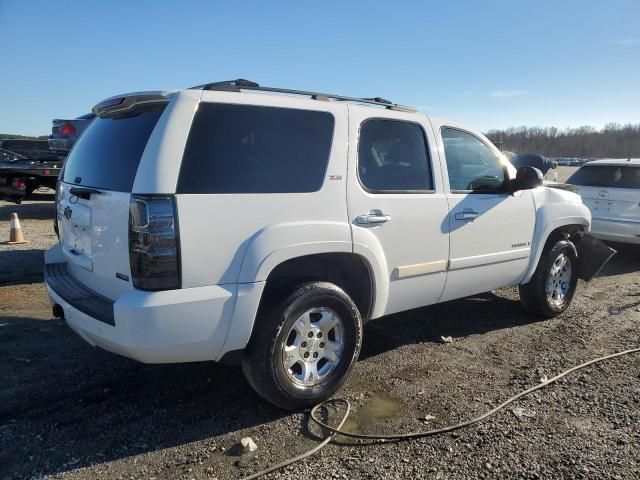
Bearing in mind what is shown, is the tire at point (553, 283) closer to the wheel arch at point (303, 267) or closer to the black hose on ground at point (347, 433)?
the black hose on ground at point (347, 433)

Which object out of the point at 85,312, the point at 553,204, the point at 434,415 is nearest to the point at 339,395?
the point at 434,415

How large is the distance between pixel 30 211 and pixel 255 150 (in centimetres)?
1310

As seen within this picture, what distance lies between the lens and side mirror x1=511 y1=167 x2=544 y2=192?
449 cm

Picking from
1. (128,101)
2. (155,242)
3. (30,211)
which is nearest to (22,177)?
(30,211)

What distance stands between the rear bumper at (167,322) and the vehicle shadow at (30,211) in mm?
10138

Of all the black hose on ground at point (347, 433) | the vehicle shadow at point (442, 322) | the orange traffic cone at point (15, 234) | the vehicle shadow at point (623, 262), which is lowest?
the vehicle shadow at point (623, 262)

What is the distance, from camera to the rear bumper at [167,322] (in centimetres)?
270

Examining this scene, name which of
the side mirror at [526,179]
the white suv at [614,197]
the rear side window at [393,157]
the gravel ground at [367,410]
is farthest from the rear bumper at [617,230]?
the rear side window at [393,157]

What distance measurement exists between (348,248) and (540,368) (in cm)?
199

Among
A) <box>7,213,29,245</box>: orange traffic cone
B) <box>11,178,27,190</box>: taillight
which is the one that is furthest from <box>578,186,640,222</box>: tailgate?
<box>11,178,27,190</box>: taillight

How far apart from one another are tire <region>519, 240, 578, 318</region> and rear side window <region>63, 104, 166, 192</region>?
12.9ft

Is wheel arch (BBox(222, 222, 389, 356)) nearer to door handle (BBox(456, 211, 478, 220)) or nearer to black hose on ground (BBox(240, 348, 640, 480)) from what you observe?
black hose on ground (BBox(240, 348, 640, 480))

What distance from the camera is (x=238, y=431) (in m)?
3.11

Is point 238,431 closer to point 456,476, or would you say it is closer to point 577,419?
point 456,476
